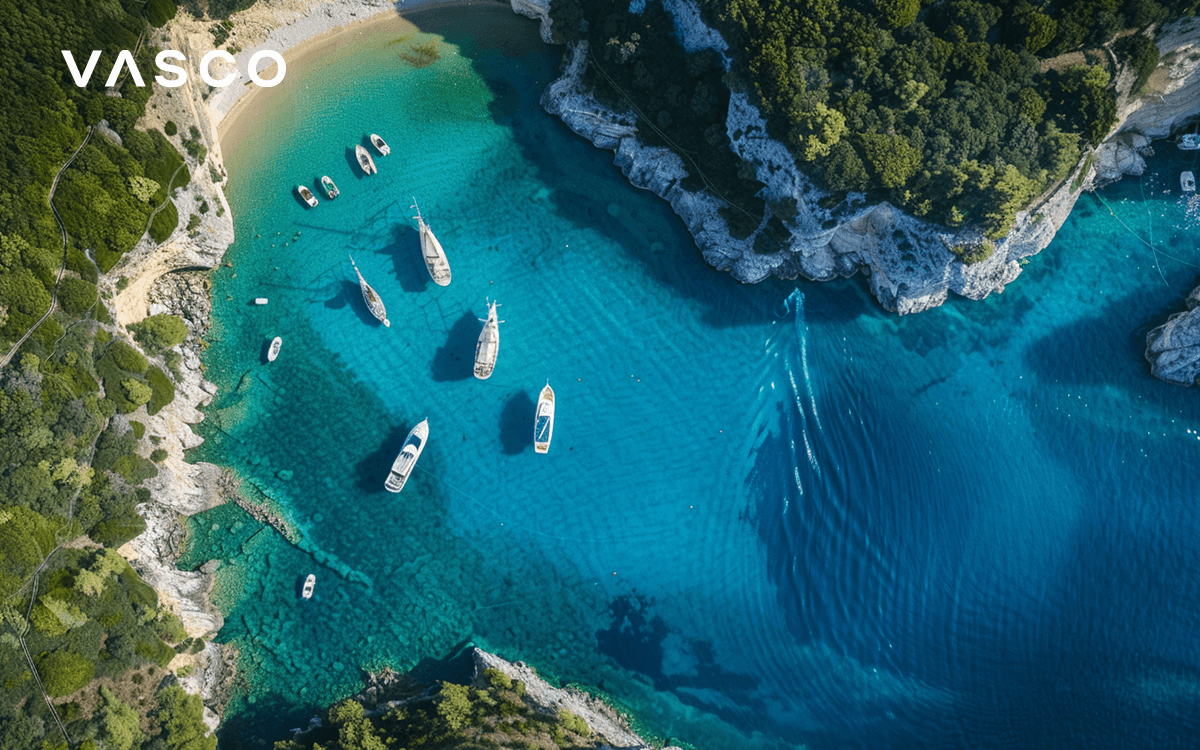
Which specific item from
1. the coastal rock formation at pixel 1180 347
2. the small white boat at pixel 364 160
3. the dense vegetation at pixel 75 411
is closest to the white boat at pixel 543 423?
the small white boat at pixel 364 160

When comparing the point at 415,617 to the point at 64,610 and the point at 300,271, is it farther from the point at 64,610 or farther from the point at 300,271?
the point at 300,271

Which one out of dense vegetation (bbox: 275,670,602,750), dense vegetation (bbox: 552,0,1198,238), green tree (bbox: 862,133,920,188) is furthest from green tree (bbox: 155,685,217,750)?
green tree (bbox: 862,133,920,188)

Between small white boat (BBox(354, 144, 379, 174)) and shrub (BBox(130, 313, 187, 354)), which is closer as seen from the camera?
shrub (BBox(130, 313, 187, 354))

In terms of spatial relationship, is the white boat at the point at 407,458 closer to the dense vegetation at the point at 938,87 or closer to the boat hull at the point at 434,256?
the boat hull at the point at 434,256

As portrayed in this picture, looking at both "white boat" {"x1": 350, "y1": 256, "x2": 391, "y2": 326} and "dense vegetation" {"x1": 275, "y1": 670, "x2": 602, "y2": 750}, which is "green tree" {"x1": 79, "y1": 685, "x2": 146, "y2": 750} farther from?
"white boat" {"x1": 350, "y1": 256, "x2": 391, "y2": 326}

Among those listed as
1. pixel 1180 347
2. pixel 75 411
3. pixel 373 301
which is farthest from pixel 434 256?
pixel 1180 347

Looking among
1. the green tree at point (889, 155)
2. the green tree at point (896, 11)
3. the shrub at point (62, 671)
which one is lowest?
the shrub at point (62, 671)
